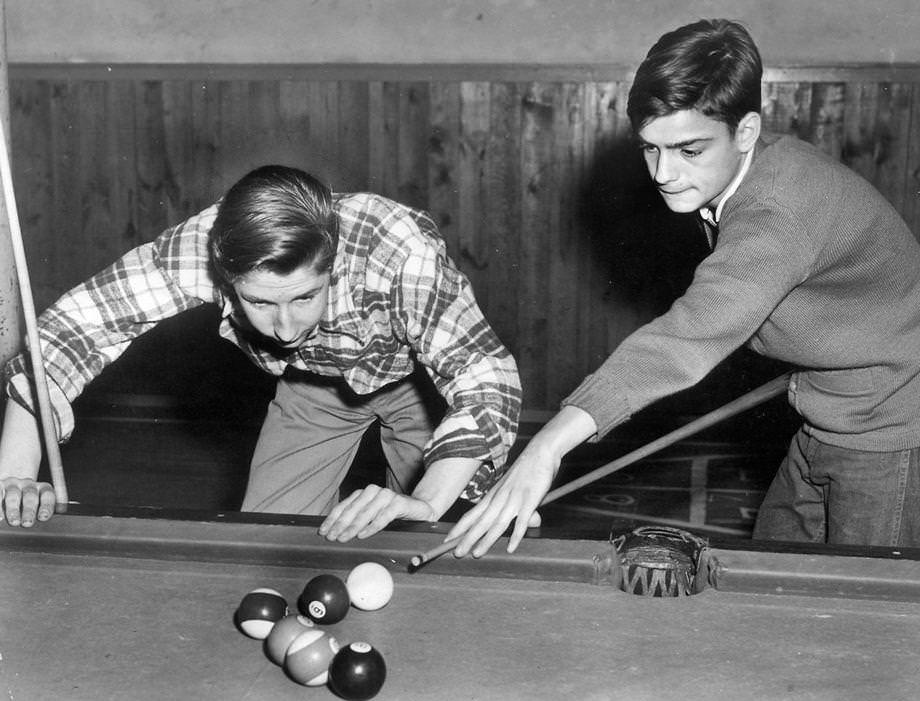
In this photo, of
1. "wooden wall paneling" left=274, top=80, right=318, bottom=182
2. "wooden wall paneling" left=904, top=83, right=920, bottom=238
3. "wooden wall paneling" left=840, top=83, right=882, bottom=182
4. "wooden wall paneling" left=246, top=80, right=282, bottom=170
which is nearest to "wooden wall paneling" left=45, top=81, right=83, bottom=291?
"wooden wall paneling" left=246, top=80, right=282, bottom=170

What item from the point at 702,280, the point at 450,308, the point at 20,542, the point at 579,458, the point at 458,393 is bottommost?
the point at 579,458

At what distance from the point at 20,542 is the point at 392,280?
2.44 feet

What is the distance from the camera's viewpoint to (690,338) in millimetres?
1461

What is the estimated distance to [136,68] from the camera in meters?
4.85

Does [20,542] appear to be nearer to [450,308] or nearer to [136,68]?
[450,308]

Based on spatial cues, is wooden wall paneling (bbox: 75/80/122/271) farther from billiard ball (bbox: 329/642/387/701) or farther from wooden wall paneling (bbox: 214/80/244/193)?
billiard ball (bbox: 329/642/387/701)

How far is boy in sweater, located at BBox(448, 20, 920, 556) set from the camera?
4.83 ft

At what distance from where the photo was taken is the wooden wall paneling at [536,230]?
4566mm

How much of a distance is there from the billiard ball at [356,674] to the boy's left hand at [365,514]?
40 cm

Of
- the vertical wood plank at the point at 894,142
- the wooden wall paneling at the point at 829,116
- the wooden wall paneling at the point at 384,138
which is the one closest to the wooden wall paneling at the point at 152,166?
the wooden wall paneling at the point at 384,138

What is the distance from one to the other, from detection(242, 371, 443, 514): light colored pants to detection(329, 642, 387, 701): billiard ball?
4.06 ft

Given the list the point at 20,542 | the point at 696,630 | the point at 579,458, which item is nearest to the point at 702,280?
the point at 696,630

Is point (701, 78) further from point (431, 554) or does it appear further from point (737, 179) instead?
point (431, 554)

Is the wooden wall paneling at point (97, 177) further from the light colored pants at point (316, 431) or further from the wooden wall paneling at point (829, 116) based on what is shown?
the wooden wall paneling at point (829, 116)
